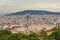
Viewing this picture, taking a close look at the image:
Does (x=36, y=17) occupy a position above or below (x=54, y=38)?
below

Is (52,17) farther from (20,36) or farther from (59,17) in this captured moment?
(20,36)

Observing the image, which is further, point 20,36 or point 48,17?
point 48,17

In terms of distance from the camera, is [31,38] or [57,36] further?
[57,36]

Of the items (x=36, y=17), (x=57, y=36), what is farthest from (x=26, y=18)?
(x=57, y=36)

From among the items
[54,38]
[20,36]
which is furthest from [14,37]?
[54,38]

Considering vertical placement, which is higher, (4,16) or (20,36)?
(20,36)

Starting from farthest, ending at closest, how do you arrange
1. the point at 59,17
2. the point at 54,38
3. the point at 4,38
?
Result: the point at 59,17 < the point at 54,38 < the point at 4,38

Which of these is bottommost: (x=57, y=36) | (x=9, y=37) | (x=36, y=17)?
(x=36, y=17)

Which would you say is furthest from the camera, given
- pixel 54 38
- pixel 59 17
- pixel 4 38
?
pixel 59 17

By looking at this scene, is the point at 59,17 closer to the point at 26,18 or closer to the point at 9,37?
the point at 26,18
